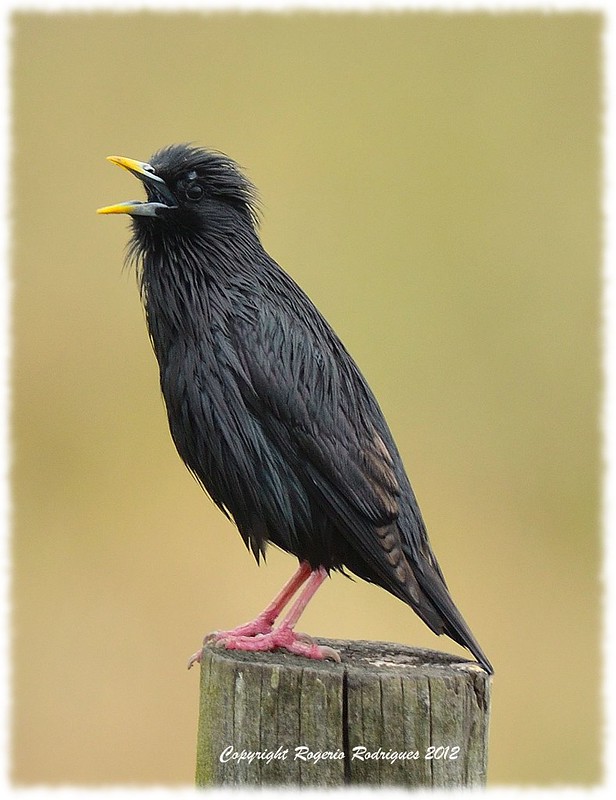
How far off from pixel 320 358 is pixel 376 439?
46 cm

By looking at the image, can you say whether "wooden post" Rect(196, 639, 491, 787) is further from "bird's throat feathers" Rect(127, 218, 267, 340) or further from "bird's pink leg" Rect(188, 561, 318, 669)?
"bird's throat feathers" Rect(127, 218, 267, 340)

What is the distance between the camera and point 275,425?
466cm

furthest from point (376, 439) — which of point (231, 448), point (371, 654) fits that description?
point (371, 654)

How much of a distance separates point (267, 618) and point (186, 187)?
2.12 metres

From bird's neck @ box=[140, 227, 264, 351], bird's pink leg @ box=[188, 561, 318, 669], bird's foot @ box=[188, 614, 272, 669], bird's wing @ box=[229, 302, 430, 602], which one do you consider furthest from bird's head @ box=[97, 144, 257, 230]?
bird's foot @ box=[188, 614, 272, 669]

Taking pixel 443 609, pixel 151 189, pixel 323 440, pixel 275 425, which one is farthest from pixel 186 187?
pixel 443 609

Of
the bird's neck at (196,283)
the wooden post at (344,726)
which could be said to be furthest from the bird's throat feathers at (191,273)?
the wooden post at (344,726)

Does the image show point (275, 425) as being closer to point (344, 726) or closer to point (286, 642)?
point (286, 642)

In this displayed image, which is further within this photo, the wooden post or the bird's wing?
the bird's wing

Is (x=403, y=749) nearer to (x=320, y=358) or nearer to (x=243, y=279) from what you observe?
(x=320, y=358)

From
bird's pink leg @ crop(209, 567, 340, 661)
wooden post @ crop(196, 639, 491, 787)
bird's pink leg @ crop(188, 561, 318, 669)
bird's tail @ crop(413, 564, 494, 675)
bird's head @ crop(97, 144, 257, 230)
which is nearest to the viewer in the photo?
wooden post @ crop(196, 639, 491, 787)

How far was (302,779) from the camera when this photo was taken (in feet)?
12.7

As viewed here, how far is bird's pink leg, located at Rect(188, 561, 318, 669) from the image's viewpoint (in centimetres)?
479

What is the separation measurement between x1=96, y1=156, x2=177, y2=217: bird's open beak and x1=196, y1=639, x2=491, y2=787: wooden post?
2.17 meters
